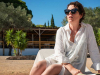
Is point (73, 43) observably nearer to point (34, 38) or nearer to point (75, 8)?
point (75, 8)

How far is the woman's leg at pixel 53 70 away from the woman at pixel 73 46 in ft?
0.17

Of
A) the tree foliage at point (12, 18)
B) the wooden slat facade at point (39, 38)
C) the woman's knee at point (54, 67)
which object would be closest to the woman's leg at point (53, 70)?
the woman's knee at point (54, 67)

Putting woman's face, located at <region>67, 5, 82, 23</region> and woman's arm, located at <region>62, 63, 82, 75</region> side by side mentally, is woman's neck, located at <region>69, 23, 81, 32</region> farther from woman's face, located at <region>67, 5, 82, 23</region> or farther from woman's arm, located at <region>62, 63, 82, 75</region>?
woman's arm, located at <region>62, 63, 82, 75</region>

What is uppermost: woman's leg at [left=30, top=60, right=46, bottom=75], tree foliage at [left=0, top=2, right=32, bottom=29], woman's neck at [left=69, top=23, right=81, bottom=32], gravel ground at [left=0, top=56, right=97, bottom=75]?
tree foliage at [left=0, top=2, right=32, bottom=29]

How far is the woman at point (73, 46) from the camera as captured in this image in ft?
4.58

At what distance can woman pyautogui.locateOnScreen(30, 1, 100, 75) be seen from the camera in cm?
140

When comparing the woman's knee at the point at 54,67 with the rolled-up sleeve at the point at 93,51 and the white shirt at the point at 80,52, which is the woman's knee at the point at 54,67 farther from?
the rolled-up sleeve at the point at 93,51

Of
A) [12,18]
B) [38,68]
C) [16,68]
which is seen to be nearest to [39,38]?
[12,18]

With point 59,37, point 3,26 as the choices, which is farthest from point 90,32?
point 3,26

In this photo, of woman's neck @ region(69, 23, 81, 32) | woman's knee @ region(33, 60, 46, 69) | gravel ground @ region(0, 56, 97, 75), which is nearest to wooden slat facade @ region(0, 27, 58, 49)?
gravel ground @ region(0, 56, 97, 75)

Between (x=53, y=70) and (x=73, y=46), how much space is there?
348 mm

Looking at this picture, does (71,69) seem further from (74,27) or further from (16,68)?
(16,68)

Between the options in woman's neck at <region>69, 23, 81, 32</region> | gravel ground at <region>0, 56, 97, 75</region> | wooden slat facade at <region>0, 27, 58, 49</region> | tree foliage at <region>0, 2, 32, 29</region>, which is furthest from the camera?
tree foliage at <region>0, 2, 32, 29</region>

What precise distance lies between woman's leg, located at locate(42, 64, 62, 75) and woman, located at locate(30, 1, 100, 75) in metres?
0.05
